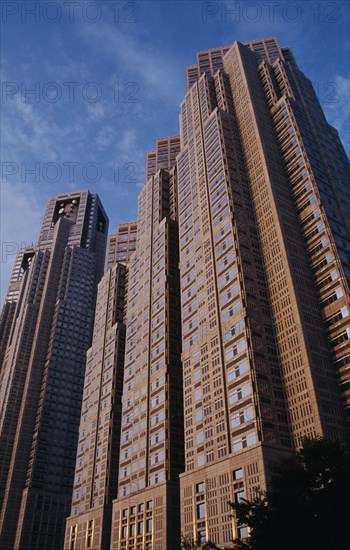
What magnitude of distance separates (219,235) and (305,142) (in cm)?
3154

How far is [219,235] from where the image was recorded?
108m

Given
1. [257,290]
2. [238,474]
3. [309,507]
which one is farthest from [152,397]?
[309,507]

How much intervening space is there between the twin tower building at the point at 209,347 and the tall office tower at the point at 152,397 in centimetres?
41

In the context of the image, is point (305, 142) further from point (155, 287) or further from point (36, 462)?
point (36, 462)

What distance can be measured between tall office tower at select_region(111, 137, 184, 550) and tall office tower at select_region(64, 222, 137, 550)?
6246 mm

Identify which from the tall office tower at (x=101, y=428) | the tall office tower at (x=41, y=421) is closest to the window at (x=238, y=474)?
the tall office tower at (x=101, y=428)

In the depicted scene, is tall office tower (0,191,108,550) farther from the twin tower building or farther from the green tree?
the green tree

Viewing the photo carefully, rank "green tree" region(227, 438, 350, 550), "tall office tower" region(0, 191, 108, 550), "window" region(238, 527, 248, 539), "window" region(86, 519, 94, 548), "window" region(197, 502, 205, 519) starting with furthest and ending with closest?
"tall office tower" region(0, 191, 108, 550) < "window" region(86, 519, 94, 548) < "window" region(197, 502, 205, 519) < "window" region(238, 527, 248, 539) < "green tree" region(227, 438, 350, 550)

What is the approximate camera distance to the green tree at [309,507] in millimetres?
40531

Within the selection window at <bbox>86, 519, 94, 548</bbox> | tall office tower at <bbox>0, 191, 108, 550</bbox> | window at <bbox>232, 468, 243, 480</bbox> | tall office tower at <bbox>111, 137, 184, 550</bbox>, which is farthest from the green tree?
tall office tower at <bbox>0, 191, 108, 550</bbox>

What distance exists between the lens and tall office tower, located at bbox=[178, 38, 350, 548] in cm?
7931

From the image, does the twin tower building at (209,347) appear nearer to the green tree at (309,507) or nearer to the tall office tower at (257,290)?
the tall office tower at (257,290)

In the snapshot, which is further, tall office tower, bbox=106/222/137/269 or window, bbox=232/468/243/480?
tall office tower, bbox=106/222/137/269

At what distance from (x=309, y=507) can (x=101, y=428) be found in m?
90.3
